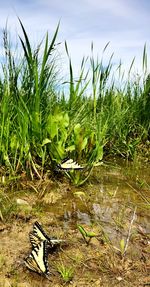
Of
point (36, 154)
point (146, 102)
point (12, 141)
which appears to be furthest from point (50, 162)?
point (146, 102)

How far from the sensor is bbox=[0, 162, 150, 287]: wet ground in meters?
1.56

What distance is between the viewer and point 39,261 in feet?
5.04

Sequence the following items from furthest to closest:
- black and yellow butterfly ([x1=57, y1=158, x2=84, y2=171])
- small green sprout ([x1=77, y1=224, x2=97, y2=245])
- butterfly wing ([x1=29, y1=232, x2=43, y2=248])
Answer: black and yellow butterfly ([x1=57, y1=158, x2=84, y2=171])
small green sprout ([x1=77, y1=224, x2=97, y2=245])
butterfly wing ([x1=29, y1=232, x2=43, y2=248])

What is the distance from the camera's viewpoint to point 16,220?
78.9 inches

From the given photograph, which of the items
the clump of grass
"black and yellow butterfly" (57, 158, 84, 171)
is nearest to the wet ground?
the clump of grass

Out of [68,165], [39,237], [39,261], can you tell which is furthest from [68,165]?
[39,261]

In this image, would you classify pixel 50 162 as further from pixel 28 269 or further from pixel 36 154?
pixel 28 269

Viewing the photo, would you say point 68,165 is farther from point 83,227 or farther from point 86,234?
point 86,234

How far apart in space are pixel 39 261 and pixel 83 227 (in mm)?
483

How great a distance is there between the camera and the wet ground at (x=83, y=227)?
5.12ft

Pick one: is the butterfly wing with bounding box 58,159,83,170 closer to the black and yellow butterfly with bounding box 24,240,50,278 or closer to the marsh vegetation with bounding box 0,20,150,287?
the marsh vegetation with bounding box 0,20,150,287

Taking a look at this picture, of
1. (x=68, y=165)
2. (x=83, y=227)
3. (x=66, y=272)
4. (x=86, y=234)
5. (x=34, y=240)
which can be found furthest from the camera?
(x=68, y=165)

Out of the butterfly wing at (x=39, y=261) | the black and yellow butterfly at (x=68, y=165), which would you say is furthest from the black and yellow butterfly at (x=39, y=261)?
the black and yellow butterfly at (x=68, y=165)

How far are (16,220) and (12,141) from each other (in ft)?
2.68
